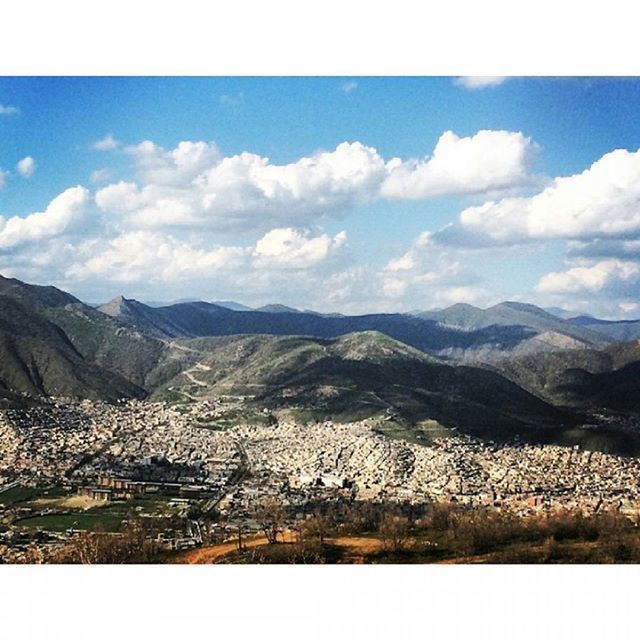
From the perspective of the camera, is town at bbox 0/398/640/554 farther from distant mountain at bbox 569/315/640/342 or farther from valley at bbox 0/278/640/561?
distant mountain at bbox 569/315/640/342

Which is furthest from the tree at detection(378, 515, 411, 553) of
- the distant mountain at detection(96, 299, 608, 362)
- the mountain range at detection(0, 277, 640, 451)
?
the distant mountain at detection(96, 299, 608, 362)

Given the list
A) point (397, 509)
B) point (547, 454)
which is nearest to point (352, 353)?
point (547, 454)

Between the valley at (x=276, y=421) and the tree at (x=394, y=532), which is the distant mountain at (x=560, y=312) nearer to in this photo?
the valley at (x=276, y=421)

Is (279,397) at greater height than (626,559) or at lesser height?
greater

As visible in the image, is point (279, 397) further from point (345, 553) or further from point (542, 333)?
point (542, 333)

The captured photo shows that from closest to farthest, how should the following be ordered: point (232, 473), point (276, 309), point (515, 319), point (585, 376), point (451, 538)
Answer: point (451, 538), point (232, 473), point (276, 309), point (515, 319), point (585, 376)

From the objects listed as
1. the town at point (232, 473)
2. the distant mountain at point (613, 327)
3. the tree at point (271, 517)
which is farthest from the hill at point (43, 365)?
the distant mountain at point (613, 327)

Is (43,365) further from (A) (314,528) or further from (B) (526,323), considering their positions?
(B) (526,323)

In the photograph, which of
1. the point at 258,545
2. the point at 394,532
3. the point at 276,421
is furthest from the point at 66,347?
the point at 394,532
